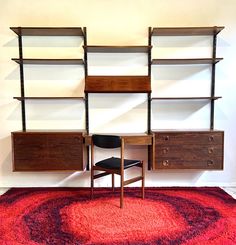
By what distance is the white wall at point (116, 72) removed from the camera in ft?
10.1

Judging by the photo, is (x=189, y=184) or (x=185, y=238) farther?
(x=189, y=184)

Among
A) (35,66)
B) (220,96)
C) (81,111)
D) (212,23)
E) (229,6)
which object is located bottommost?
(81,111)

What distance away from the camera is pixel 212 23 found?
3107 millimetres

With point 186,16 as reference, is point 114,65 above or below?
below

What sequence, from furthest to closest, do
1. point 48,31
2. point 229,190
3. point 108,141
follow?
point 229,190, point 48,31, point 108,141

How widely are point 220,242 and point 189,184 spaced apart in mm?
1335

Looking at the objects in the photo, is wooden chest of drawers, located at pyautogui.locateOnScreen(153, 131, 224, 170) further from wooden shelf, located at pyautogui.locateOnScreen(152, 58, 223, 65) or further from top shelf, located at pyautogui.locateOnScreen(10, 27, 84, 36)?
top shelf, located at pyautogui.locateOnScreen(10, 27, 84, 36)

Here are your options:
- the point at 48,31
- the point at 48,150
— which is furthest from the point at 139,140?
the point at 48,31

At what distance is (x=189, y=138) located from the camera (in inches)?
113

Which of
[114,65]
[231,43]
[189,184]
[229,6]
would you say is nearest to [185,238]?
[189,184]

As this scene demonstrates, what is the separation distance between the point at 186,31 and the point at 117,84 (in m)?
1.08

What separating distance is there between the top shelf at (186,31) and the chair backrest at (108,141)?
1460 millimetres

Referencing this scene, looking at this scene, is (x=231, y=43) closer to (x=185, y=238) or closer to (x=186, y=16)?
(x=186, y=16)

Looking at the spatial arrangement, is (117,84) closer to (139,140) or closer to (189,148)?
(139,140)
